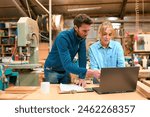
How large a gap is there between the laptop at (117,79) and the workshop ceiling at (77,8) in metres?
5.71

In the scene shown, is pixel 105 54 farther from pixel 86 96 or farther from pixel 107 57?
pixel 86 96

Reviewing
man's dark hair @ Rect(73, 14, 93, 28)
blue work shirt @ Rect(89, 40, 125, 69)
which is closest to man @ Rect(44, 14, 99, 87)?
man's dark hair @ Rect(73, 14, 93, 28)

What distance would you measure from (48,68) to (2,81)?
1.02 m

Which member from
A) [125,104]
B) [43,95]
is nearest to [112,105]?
[125,104]

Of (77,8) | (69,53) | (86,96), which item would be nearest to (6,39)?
(77,8)

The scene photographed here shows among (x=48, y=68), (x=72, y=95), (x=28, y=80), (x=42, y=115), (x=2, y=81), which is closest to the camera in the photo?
(x=42, y=115)

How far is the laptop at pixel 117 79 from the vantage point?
162 cm

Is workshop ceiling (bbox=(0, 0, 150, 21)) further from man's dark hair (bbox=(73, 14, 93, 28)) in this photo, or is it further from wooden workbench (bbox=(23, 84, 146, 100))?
wooden workbench (bbox=(23, 84, 146, 100))

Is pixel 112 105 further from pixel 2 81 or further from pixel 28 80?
pixel 28 80

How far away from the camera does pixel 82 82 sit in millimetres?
2002

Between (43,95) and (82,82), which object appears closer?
(43,95)

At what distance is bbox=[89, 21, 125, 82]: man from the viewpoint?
2.25 meters

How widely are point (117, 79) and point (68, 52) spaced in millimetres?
489

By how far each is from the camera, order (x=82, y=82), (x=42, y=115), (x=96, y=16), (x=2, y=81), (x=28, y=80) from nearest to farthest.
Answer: (x=42, y=115) < (x=82, y=82) < (x=2, y=81) < (x=28, y=80) < (x=96, y=16)
